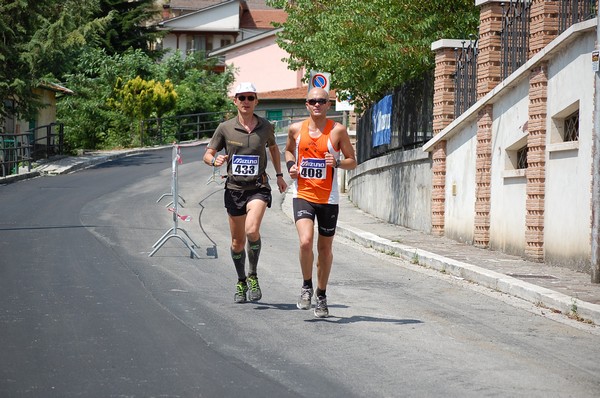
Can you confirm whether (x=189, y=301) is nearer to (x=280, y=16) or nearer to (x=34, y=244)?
(x=34, y=244)

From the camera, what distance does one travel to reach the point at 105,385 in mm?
6801

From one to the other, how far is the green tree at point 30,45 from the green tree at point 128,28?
2807 cm

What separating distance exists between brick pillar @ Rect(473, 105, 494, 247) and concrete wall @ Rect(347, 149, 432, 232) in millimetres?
2508

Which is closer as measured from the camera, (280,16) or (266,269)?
(266,269)

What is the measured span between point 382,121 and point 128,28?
146ft

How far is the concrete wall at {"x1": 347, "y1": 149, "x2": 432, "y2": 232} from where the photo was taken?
69.3 ft

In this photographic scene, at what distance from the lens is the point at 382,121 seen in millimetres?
25594

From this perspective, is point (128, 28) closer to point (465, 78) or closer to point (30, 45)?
point (30, 45)

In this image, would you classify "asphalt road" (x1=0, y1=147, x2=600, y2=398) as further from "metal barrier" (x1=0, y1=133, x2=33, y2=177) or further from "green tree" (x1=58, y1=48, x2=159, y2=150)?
"green tree" (x1=58, y1=48, x2=159, y2=150)

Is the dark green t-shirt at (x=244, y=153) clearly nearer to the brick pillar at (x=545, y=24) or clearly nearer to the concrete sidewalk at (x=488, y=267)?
the concrete sidewalk at (x=488, y=267)

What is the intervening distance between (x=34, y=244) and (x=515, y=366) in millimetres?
10002

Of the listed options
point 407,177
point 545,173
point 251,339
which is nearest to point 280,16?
point 407,177

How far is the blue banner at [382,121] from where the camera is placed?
80.7 ft

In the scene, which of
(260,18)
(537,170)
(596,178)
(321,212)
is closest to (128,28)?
(260,18)
